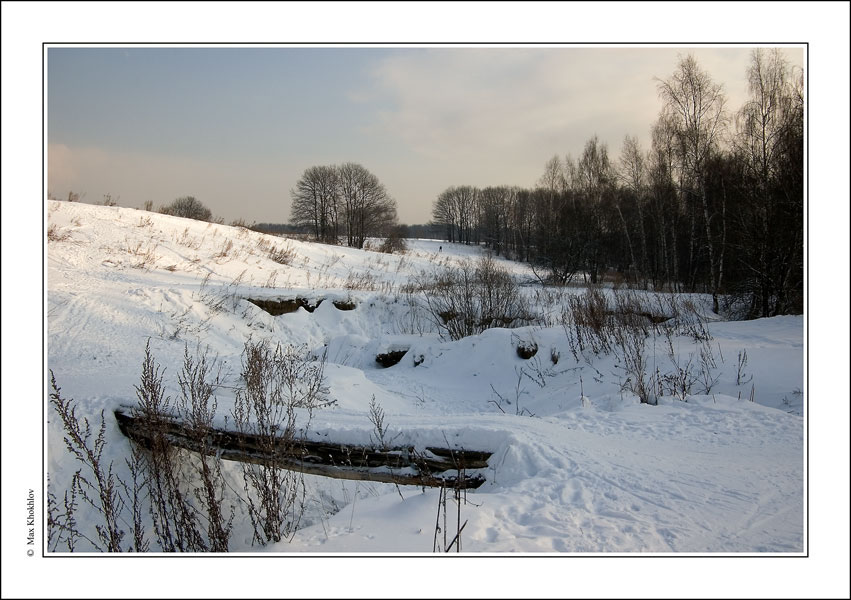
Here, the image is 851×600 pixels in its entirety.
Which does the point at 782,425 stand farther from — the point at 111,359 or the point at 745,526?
the point at 111,359

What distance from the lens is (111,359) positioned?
7250 mm

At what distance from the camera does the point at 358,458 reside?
4.47 m

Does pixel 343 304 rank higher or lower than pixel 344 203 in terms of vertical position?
lower

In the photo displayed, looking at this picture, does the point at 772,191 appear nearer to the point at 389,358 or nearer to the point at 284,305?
the point at 389,358

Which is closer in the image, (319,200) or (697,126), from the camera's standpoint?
(697,126)

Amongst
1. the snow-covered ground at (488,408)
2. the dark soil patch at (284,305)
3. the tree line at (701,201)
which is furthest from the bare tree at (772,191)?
the dark soil patch at (284,305)

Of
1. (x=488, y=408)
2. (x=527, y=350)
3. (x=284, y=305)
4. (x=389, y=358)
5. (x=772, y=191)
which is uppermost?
(x=772, y=191)

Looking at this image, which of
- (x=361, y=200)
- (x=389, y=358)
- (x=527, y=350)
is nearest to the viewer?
(x=527, y=350)

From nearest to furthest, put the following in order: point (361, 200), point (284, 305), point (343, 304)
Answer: point (284, 305)
point (343, 304)
point (361, 200)

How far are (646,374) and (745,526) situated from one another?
460 cm

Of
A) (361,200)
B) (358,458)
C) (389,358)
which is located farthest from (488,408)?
(361,200)

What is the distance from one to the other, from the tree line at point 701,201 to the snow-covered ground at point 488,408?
289 centimetres

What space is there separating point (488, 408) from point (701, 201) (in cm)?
1459

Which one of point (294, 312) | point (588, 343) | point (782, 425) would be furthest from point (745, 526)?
point (294, 312)
